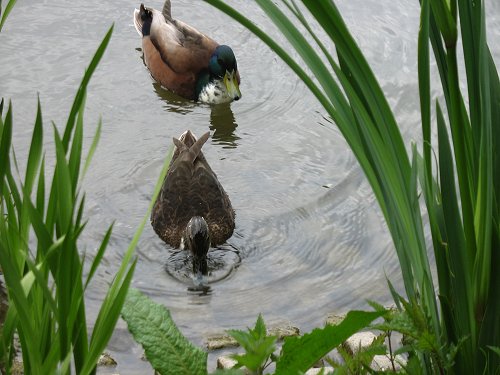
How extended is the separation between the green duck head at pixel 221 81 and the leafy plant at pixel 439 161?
17.4ft

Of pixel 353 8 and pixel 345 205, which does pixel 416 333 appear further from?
pixel 353 8

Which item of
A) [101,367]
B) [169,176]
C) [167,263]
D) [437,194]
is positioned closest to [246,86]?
[169,176]

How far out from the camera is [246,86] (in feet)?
27.2

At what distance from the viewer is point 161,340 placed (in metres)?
2.85

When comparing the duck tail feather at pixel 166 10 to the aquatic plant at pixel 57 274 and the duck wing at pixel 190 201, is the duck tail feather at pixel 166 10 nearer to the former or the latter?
the duck wing at pixel 190 201

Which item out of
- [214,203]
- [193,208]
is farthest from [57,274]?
[193,208]

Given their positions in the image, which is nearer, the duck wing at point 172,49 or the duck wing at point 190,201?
the duck wing at point 190,201

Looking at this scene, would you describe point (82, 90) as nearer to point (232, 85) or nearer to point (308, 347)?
point (308, 347)

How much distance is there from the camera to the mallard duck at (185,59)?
8.16 metres

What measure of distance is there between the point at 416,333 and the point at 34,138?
3.58ft

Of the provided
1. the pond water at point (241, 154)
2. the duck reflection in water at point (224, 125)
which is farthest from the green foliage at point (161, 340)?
the duck reflection in water at point (224, 125)

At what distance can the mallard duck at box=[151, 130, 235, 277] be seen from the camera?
596 cm

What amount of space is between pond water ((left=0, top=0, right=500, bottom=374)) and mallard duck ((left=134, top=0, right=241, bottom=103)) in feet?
0.40

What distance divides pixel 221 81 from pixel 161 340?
5.35 metres
